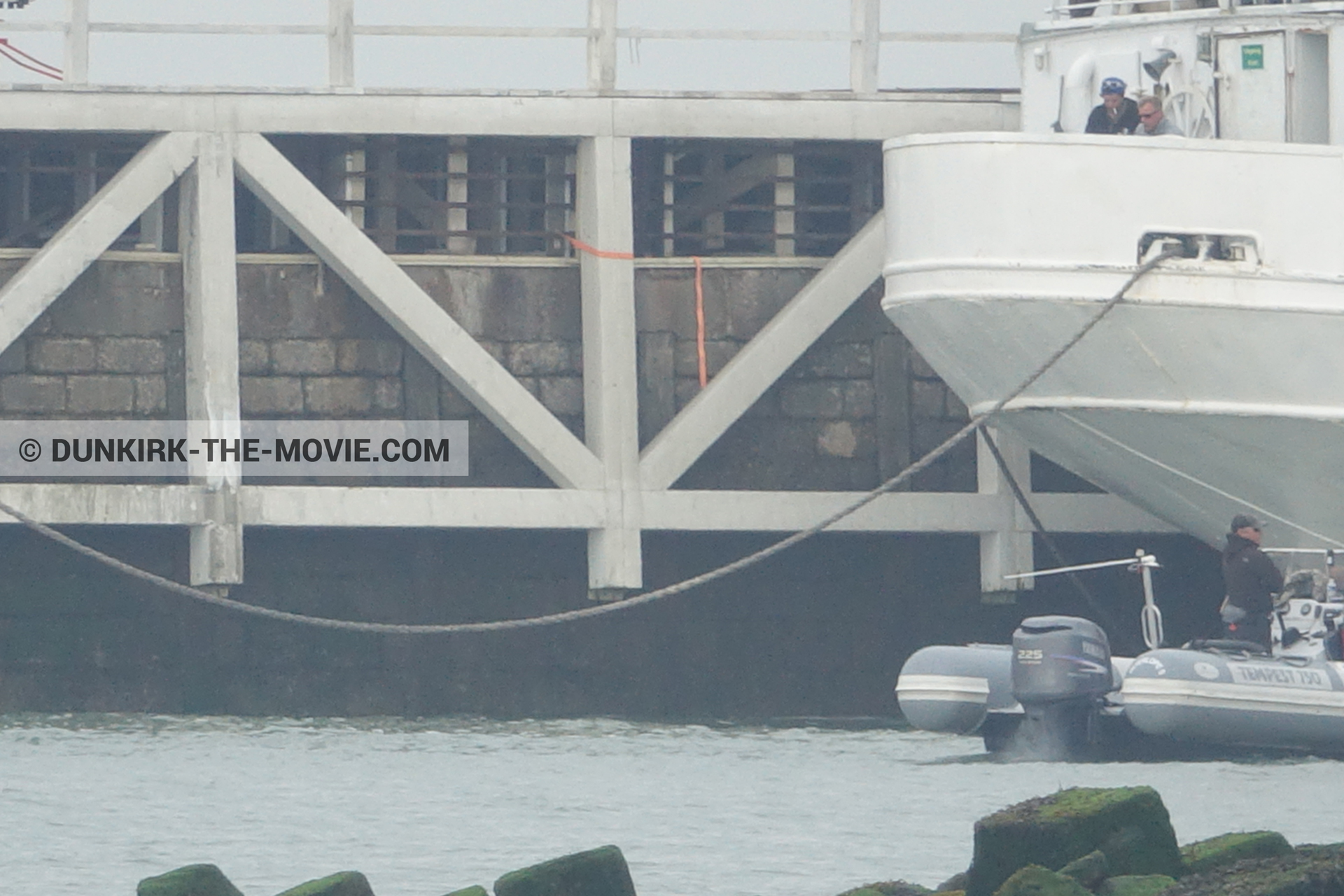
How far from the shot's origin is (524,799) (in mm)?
15211

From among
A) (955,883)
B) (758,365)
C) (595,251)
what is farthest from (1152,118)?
(955,883)

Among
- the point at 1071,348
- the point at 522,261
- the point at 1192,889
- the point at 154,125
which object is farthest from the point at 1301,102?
the point at 1192,889

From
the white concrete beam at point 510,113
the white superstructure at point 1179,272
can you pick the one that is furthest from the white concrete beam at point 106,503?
the white superstructure at point 1179,272

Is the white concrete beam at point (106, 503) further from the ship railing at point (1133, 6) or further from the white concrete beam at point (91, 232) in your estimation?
the ship railing at point (1133, 6)

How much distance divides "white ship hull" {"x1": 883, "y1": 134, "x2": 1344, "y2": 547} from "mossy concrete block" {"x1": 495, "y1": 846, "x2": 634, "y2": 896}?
7.21 m

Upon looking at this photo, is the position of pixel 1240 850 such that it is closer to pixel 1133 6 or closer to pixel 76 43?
pixel 1133 6

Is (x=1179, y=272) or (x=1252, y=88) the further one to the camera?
(x=1252, y=88)

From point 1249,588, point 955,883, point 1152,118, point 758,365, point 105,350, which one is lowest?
point 955,883

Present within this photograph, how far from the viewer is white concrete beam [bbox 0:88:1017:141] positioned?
18188 millimetres

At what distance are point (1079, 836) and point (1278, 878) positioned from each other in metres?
1.38

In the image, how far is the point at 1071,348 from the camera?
17.3 metres

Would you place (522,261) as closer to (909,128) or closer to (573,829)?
(909,128)

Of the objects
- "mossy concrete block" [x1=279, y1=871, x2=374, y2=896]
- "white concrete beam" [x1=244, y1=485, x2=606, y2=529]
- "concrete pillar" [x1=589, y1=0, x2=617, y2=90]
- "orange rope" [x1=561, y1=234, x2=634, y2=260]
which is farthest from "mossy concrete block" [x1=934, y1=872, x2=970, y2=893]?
"concrete pillar" [x1=589, y1=0, x2=617, y2=90]

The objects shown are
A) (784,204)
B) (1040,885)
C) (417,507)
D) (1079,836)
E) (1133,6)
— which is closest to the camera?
(1040,885)
